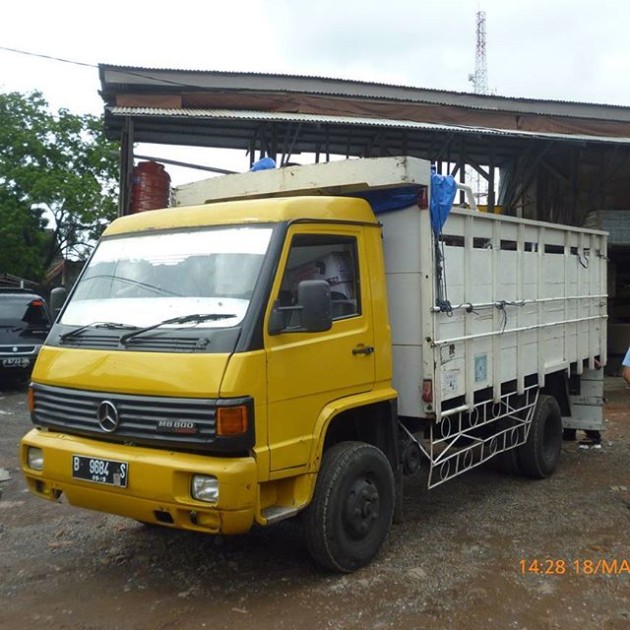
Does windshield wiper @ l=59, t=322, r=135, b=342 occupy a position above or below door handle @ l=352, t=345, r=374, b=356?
above

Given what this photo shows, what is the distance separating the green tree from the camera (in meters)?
23.4

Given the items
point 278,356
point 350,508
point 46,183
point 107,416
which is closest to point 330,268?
point 278,356

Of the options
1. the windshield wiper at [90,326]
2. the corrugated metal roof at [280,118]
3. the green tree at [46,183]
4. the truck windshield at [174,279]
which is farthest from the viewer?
the green tree at [46,183]

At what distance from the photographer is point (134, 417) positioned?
11.7 feet

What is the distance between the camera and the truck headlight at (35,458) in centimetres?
392

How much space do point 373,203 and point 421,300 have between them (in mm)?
759

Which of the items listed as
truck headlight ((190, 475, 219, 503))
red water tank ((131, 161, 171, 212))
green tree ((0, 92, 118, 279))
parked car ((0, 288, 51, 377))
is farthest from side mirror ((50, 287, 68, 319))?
green tree ((0, 92, 118, 279))

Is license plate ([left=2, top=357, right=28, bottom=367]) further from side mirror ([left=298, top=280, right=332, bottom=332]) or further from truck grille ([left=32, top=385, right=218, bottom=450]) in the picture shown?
side mirror ([left=298, top=280, right=332, bottom=332])

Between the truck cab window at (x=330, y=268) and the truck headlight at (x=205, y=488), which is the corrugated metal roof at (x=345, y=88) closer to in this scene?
the truck cab window at (x=330, y=268)

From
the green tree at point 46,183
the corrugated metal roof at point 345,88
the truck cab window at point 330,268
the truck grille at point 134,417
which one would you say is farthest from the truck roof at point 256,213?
the green tree at point 46,183

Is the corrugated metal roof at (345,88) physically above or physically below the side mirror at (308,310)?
above

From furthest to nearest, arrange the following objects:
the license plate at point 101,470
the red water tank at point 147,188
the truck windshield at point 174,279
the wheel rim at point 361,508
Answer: the red water tank at point 147,188
the wheel rim at point 361,508
the truck windshield at point 174,279
the license plate at point 101,470

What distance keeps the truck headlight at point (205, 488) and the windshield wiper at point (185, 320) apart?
2.72ft

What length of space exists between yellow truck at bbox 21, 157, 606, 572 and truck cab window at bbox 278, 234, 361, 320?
10mm
